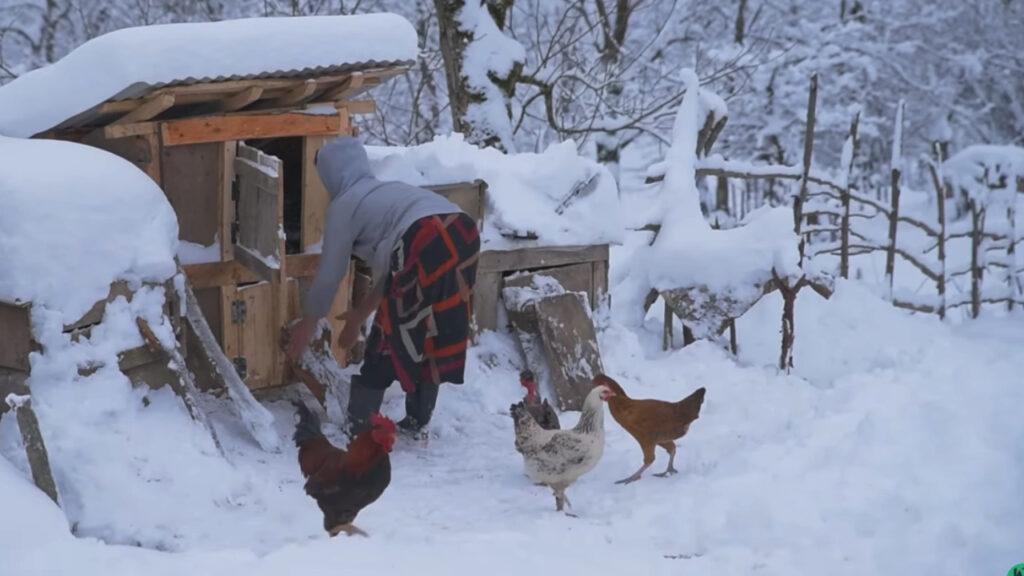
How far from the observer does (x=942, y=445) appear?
5.73m

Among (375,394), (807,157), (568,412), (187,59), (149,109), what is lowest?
(568,412)

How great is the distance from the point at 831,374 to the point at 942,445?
2400 mm

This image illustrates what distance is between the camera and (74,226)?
5520mm

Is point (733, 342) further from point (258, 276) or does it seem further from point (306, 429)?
point (306, 429)

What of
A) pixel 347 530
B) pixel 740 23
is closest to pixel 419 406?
pixel 347 530

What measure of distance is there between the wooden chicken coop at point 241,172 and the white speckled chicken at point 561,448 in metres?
1.68

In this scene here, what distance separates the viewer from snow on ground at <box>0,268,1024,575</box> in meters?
4.59

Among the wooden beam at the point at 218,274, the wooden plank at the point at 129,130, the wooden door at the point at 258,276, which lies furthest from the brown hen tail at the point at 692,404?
the wooden plank at the point at 129,130

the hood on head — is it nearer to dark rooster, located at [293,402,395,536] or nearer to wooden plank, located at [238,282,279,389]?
wooden plank, located at [238,282,279,389]

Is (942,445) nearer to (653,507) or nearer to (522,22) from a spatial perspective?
(653,507)

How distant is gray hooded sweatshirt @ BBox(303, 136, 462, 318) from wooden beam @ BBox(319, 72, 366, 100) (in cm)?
52

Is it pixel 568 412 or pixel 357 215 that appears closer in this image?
pixel 357 215

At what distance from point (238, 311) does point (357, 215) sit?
3.67 feet

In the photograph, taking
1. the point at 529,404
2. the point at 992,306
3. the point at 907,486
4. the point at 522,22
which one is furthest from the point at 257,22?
the point at 522,22
